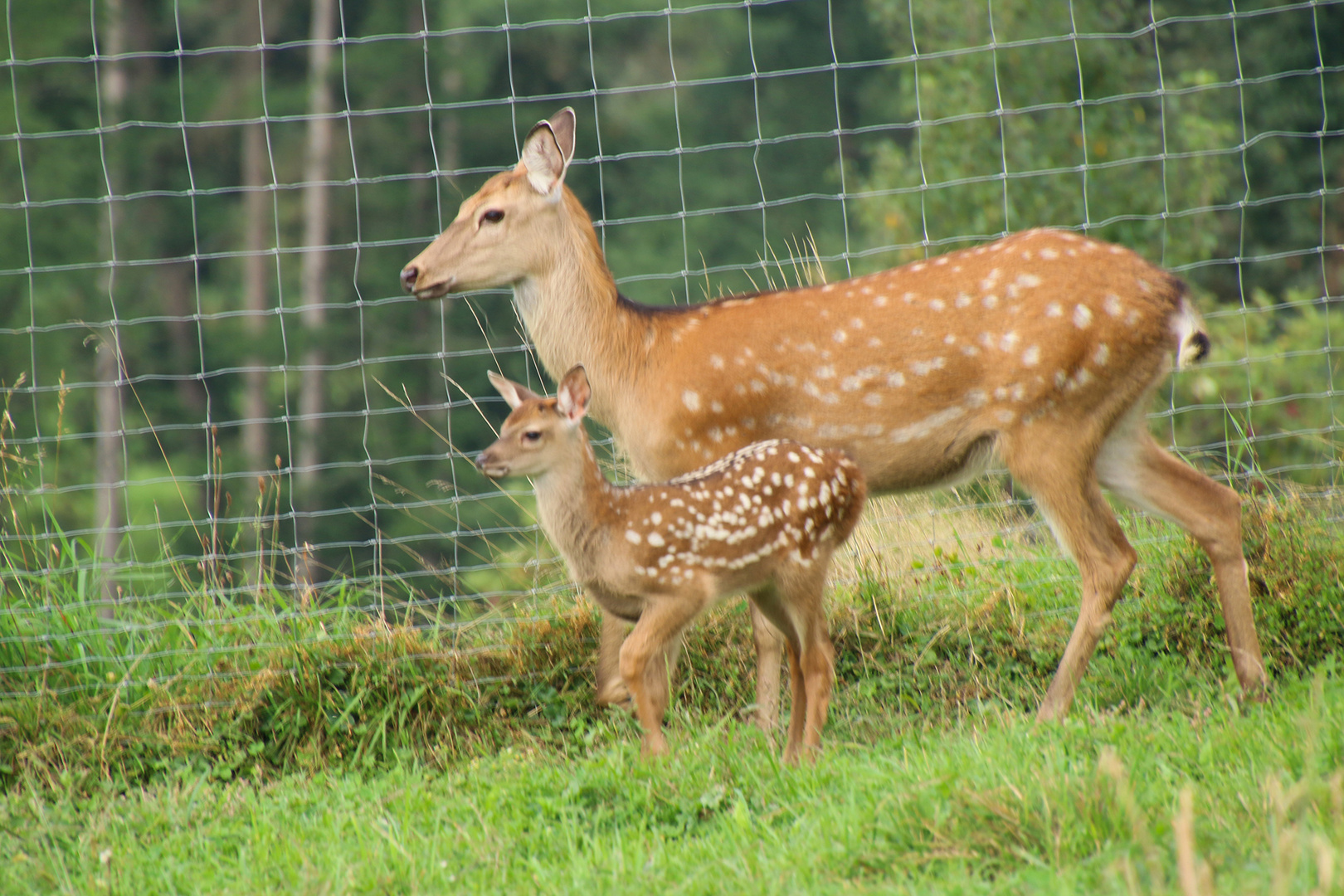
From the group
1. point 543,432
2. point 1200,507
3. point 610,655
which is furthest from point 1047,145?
point 543,432

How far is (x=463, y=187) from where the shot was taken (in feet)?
64.7

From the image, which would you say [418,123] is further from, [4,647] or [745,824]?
[745,824]

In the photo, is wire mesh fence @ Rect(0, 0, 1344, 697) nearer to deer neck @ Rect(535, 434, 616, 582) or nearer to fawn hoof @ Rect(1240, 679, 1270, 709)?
deer neck @ Rect(535, 434, 616, 582)

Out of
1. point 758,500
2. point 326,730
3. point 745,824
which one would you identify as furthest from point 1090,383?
point 326,730

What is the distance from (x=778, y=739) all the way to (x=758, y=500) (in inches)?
33.8

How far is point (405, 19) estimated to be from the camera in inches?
861

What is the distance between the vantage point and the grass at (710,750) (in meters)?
3.05

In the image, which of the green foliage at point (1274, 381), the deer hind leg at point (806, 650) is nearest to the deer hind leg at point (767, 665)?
the deer hind leg at point (806, 650)

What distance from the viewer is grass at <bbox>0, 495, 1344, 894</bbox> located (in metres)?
3.05

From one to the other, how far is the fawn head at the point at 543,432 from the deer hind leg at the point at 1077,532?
137cm

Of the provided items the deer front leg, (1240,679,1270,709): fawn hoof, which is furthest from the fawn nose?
(1240,679,1270,709): fawn hoof

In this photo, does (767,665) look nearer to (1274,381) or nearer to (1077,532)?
(1077,532)

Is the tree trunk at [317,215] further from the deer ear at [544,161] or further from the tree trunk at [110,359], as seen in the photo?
the deer ear at [544,161]

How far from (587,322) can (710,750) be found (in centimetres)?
164
